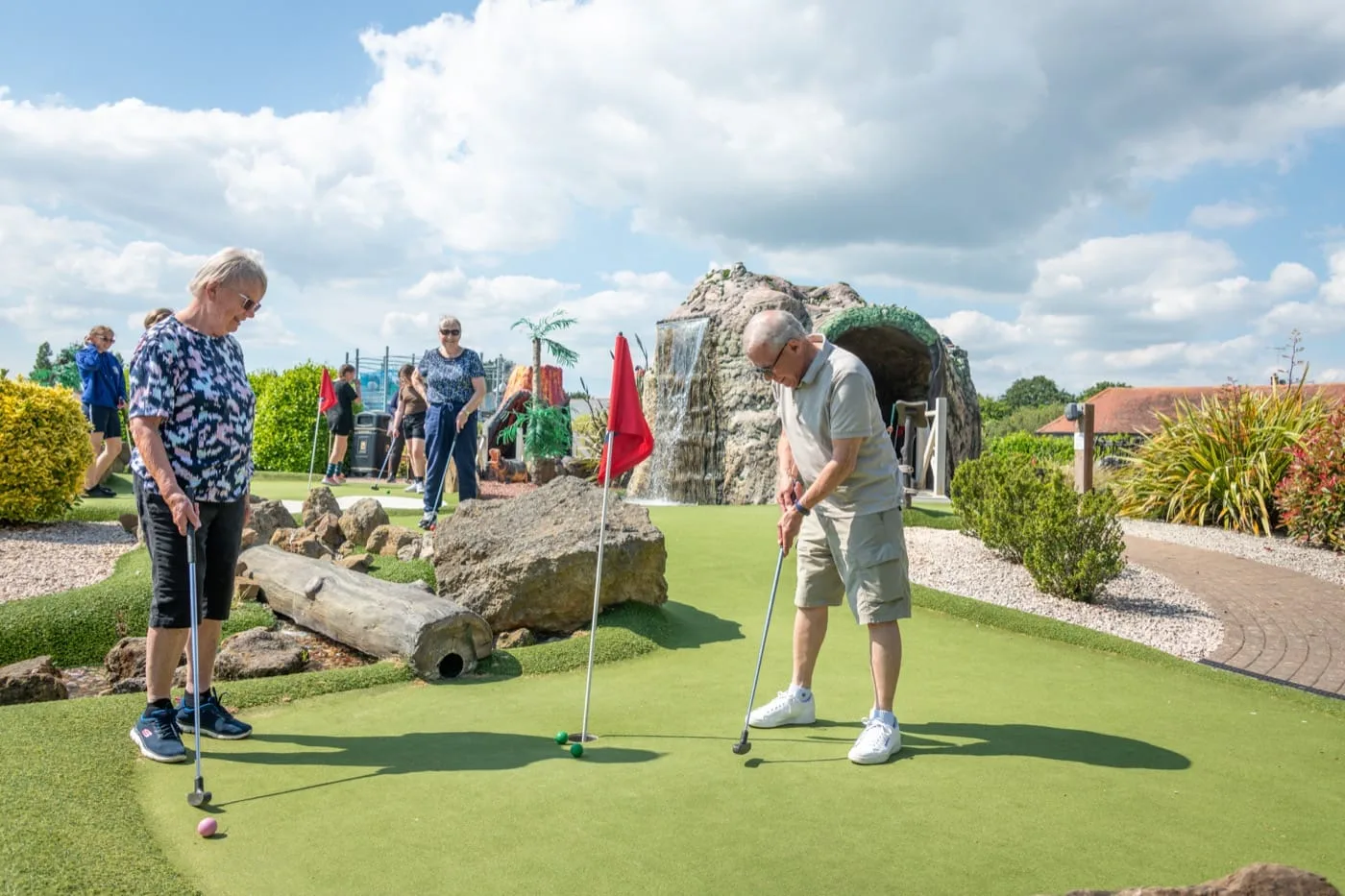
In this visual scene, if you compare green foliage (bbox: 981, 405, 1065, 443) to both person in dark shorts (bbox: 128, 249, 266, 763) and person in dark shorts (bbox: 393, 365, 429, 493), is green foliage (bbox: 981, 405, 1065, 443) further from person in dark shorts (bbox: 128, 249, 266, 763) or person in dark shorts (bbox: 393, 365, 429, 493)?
person in dark shorts (bbox: 128, 249, 266, 763)

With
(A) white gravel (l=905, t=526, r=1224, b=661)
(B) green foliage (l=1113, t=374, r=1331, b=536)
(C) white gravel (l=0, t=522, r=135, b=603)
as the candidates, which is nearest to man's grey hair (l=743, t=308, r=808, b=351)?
(A) white gravel (l=905, t=526, r=1224, b=661)

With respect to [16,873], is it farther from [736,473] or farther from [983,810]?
[736,473]

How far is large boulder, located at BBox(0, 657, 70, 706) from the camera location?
4.50m

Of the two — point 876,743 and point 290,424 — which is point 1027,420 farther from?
point 876,743

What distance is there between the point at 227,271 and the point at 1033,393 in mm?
87155

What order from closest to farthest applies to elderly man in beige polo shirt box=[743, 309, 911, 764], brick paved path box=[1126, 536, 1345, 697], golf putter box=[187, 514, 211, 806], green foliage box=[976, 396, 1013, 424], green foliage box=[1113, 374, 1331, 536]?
golf putter box=[187, 514, 211, 806]
elderly man in beige polo shirt box=[743, 309, 911, 764]
brick paved path box=[1126, 536, 1345, 697]
green foliage box=[1113, 374, 1331, 536]
green foliage box=[976, 396, 1013, 424]

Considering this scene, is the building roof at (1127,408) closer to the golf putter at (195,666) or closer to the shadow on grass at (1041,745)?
the shadow on grass at (1041,745)

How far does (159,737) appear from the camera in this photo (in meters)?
3.66

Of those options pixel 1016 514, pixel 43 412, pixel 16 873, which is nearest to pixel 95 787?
pixel 16 873

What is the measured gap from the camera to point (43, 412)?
396 inches

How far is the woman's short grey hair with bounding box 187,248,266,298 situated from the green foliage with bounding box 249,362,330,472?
58.7 ft

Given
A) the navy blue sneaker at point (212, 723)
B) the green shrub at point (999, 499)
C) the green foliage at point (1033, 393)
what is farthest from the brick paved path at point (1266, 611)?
the green foliage at point (1033, 393)

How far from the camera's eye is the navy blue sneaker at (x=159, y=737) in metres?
3.62

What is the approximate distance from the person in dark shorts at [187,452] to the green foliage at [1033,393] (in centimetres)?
8377
